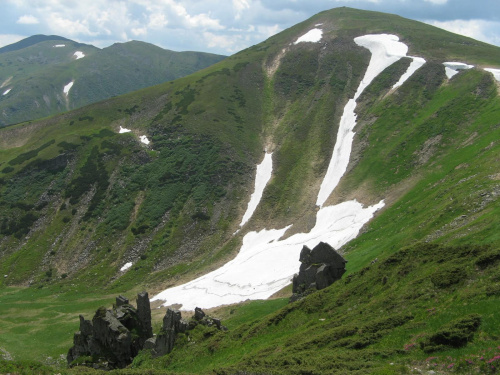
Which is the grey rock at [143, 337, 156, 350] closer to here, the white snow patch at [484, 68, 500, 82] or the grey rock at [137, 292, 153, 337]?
the grey rock at [137, 292, 153, 337]

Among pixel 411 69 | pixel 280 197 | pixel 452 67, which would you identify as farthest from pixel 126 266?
pixel 452 67

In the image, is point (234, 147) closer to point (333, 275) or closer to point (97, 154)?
point (97, 154)

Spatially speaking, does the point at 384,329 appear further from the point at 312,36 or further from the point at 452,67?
the point at 312,36

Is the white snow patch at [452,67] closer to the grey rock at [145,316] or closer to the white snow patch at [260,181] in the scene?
the white snow patch at [260,181]

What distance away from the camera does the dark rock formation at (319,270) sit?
33.9 m

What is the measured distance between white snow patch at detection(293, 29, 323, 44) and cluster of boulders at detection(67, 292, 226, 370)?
12410 cm

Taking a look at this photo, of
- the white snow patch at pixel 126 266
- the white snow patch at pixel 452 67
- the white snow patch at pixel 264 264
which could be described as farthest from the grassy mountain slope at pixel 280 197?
the white snow patch at pixel 264 264

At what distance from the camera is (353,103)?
104875mm

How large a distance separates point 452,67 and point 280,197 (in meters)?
57.7

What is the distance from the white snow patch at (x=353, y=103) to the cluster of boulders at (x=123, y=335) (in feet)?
145

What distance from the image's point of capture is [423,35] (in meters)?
Result: 126

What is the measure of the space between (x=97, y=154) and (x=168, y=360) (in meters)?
75.8

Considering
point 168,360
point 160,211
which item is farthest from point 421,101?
point 168,360

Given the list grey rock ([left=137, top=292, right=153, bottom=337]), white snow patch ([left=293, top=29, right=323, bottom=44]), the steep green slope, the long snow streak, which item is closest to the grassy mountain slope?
the steep green slope
